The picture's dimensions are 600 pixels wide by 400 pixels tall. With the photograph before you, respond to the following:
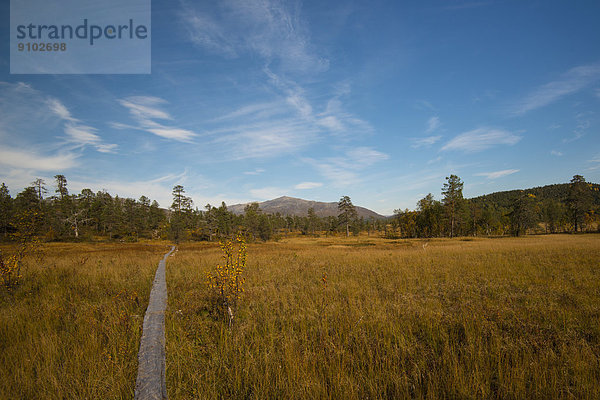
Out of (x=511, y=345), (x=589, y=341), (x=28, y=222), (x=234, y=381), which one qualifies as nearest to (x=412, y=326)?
(x=511, y=345)

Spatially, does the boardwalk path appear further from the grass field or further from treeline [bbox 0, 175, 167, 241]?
treeline [bbox 0, 175, 167, 241]

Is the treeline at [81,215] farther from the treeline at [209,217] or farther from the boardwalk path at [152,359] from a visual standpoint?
the boardwalk path at [152,359]

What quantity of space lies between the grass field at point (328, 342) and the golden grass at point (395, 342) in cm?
3

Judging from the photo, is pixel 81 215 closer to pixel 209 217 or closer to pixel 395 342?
pixel 209 217

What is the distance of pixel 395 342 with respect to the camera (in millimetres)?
4066

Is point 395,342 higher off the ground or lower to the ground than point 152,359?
lower

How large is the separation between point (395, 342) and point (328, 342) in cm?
121

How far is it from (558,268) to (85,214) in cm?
9245

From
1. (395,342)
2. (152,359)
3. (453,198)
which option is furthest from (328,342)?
(453,198)

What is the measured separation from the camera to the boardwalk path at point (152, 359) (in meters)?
2.97

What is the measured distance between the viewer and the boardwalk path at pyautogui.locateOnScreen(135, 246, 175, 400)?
2.97 m

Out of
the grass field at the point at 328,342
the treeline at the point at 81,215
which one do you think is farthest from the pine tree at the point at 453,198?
the treeline at the point at 81,215

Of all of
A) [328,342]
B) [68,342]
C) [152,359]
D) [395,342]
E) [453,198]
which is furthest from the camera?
[453,198]

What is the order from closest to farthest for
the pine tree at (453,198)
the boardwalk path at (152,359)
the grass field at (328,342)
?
1. the boardwalk path at (152,359)
2. the grass field at (328,342)
3. the pine tree at (453,198)
